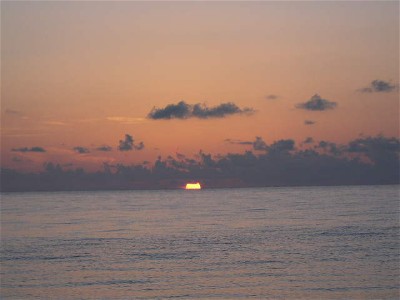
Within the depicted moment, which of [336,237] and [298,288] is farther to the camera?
[336,237]

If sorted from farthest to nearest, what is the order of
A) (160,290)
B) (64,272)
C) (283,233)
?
(283,233), (64,272), (160,290)

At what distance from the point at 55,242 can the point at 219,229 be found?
21985mm

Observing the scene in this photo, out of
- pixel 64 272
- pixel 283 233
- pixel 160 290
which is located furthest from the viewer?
pixel 283 233

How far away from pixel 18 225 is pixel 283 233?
40489 mm

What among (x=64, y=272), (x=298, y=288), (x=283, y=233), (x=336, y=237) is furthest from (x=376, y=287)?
(x=283, y=233)

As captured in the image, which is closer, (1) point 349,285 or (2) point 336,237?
(1) point 349,285

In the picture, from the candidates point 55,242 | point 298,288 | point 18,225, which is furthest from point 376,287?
point 18,225

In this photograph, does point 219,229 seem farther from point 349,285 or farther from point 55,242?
point 349,285

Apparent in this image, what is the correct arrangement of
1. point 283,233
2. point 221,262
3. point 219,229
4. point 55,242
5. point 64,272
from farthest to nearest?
point 219,229
point 283,233
point 55,242
point 221,262
point 64,272

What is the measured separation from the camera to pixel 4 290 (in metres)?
42.7

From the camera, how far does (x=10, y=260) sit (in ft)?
180

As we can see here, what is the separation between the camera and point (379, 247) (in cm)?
6019

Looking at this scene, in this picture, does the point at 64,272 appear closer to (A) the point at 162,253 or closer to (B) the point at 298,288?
(A) the point at 162,253

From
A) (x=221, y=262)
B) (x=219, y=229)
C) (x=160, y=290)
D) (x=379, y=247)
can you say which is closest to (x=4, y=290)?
(x=160, y=290)
